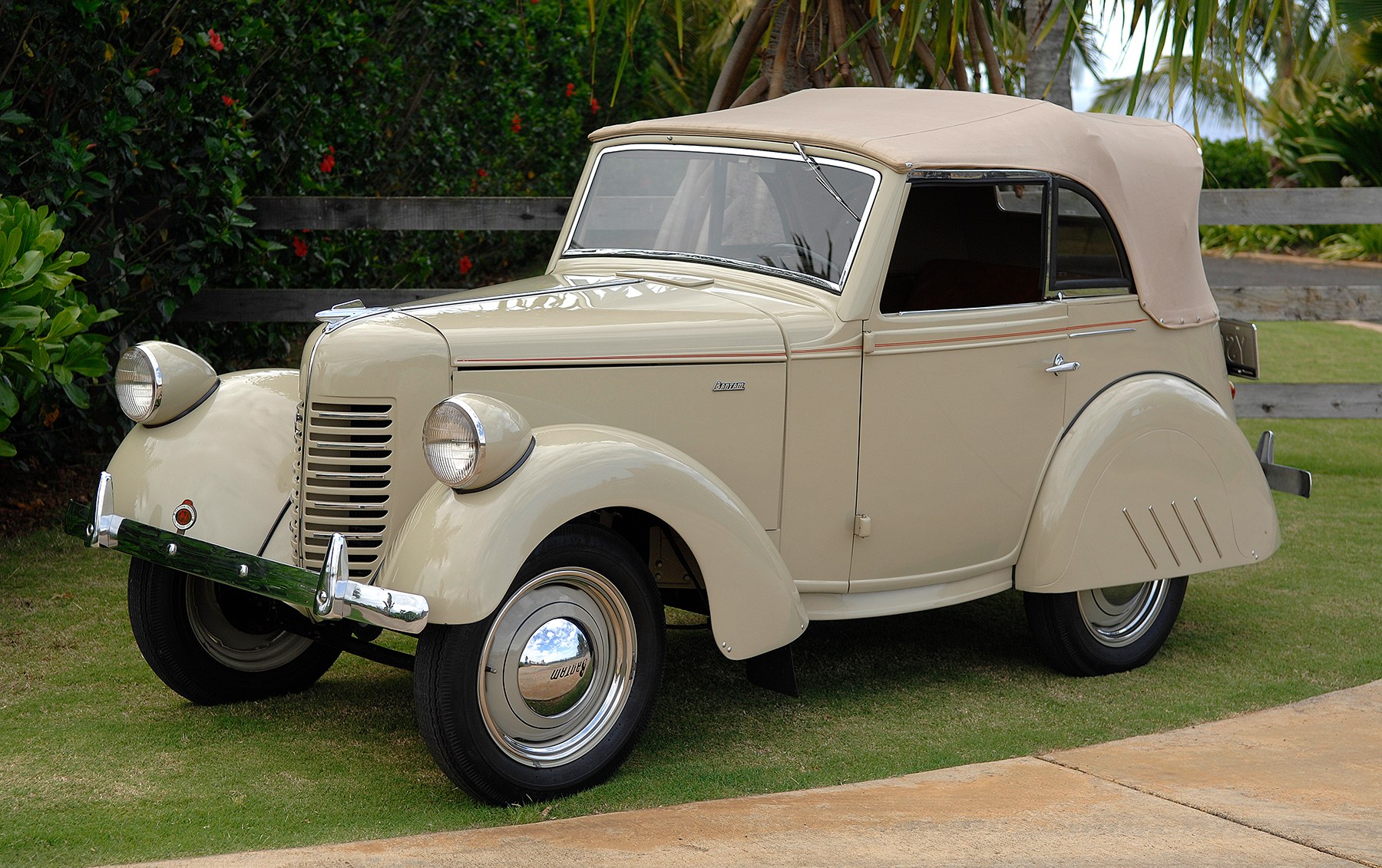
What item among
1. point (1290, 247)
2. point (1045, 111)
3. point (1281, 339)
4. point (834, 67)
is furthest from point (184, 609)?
point (1290, 247)

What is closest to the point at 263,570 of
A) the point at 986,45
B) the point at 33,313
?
the point at 33,313

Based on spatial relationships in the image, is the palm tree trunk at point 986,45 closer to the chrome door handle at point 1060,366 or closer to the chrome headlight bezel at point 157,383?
the chrome door handle at point 1060,366

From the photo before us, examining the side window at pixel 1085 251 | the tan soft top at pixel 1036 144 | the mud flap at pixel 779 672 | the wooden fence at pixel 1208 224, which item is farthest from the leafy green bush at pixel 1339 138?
the mud flap at pixel 779 672

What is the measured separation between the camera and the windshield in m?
4.18

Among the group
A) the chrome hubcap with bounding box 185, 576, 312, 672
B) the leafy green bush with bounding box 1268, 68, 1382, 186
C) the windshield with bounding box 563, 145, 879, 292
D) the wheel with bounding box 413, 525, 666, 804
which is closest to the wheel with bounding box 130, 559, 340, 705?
the chrome hubcap with bounding box 185, 576, 312, 672

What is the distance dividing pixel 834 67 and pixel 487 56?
4.18 m

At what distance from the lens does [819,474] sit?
4.03m

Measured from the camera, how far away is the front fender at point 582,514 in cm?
320

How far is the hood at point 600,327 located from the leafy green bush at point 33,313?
158 centimetres

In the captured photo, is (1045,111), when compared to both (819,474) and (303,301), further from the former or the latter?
(303,301)

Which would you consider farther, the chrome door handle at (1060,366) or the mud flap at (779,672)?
the chrome door handle at (1060,366)

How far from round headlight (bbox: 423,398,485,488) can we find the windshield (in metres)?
1.36

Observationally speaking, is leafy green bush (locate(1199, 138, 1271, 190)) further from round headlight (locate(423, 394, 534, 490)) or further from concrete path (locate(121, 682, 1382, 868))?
round headlight (locate(423, 394, 534, 490))

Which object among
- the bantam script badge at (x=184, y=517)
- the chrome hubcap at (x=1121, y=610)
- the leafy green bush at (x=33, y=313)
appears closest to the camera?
the bantam script badge at (x=184, y=517)
